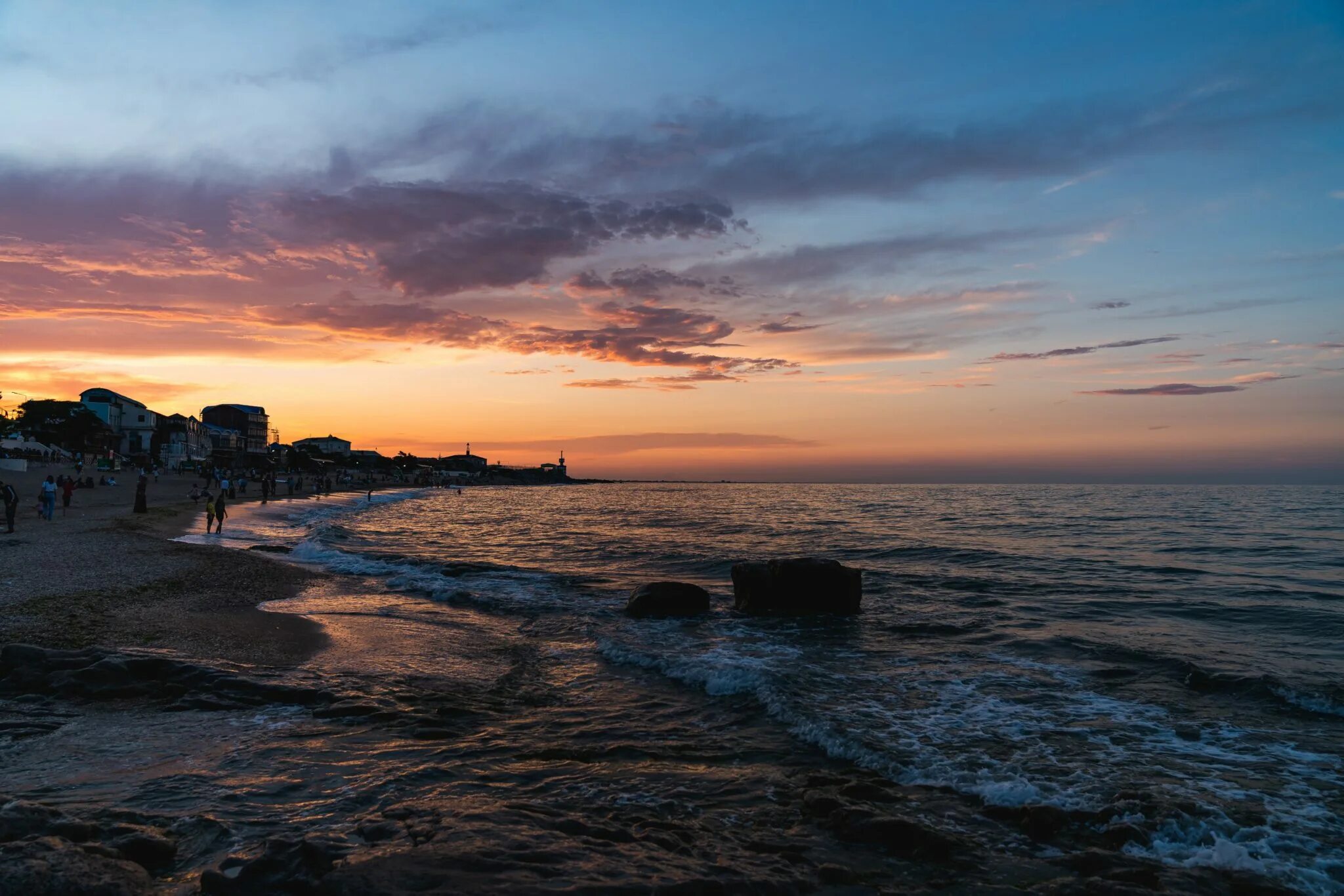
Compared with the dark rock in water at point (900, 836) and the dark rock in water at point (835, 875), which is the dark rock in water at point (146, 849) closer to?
the dark rock in water at point (835, 875)

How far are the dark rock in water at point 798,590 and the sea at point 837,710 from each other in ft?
1.97

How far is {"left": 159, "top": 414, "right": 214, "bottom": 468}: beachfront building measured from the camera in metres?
107

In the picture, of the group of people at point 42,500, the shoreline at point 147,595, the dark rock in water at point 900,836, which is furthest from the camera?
the group of people at point 42,500

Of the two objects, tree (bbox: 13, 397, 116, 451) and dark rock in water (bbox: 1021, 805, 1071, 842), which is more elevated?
tree (bbox: 13, 397, 116, 451)

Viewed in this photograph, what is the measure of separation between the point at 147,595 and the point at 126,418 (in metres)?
120

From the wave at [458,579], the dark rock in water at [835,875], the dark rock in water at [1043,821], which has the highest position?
the dark rock in water at [835,875]

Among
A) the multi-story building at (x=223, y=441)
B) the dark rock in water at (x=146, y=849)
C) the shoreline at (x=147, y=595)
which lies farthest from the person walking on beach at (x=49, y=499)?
the multi-story building at (x=223, y=441)

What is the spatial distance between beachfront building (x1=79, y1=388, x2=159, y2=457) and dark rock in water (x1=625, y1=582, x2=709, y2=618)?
118m

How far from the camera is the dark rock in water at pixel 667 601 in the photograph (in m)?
17.5

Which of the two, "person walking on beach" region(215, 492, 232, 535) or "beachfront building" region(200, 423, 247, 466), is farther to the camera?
"beachfront building" region(200, 423, 247, 466)

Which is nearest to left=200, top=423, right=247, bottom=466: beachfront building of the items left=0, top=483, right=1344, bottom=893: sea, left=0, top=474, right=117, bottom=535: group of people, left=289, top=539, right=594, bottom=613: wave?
left=0, top=474, right=117, bottom=535: group of people

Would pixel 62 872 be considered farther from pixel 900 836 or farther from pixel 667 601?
pixel 667 601

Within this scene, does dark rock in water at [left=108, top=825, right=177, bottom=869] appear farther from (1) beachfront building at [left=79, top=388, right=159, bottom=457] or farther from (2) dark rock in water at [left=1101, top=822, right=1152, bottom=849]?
(1) beachfront building at [left=79, top=388, right=159, bottom=457]

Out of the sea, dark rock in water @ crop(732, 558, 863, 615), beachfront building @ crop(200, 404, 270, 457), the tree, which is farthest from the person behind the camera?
beachfront building @ crop(200, 404, 270, 457)
